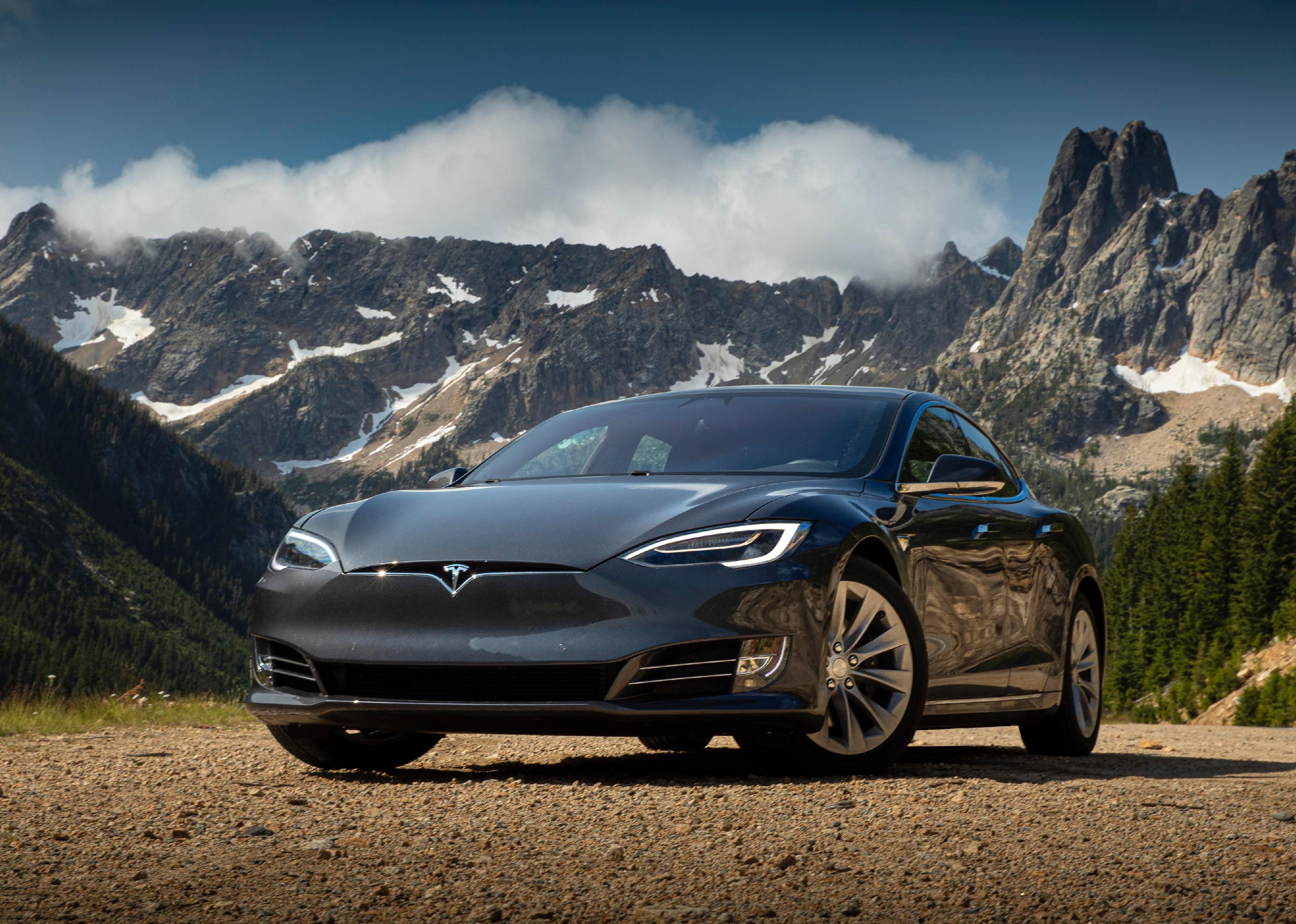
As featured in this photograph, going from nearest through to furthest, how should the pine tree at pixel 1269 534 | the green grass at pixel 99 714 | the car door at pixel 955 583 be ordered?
the car door at pixel 955 583, the green grass at pixel 99 714, the pine tree at pixel 1269 534

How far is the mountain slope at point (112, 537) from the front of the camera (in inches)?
4781

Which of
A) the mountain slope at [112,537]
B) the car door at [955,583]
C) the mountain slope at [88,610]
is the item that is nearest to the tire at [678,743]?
the car door at [955,583]

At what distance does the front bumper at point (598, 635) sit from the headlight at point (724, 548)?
4 cm

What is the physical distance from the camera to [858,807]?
372 cm

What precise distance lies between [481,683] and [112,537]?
16200cm

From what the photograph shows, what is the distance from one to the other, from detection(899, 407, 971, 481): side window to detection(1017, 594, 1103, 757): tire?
1.11 m

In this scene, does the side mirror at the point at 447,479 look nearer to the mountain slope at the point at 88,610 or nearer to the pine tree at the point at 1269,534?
the pine tree at the point at 1269,534

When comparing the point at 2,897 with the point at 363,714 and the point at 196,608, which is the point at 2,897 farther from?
the point at 196,608

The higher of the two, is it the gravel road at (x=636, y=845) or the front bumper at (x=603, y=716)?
the front bumper at (x=603, y=716)

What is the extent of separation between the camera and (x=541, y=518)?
439 centimetres

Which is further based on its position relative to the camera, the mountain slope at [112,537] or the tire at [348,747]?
the mountain slope at [112,537]

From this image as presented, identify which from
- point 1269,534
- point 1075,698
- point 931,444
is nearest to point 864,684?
point 931,444

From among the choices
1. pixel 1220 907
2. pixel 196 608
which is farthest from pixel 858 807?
pixel 196 608

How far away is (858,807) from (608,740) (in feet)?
11.6
